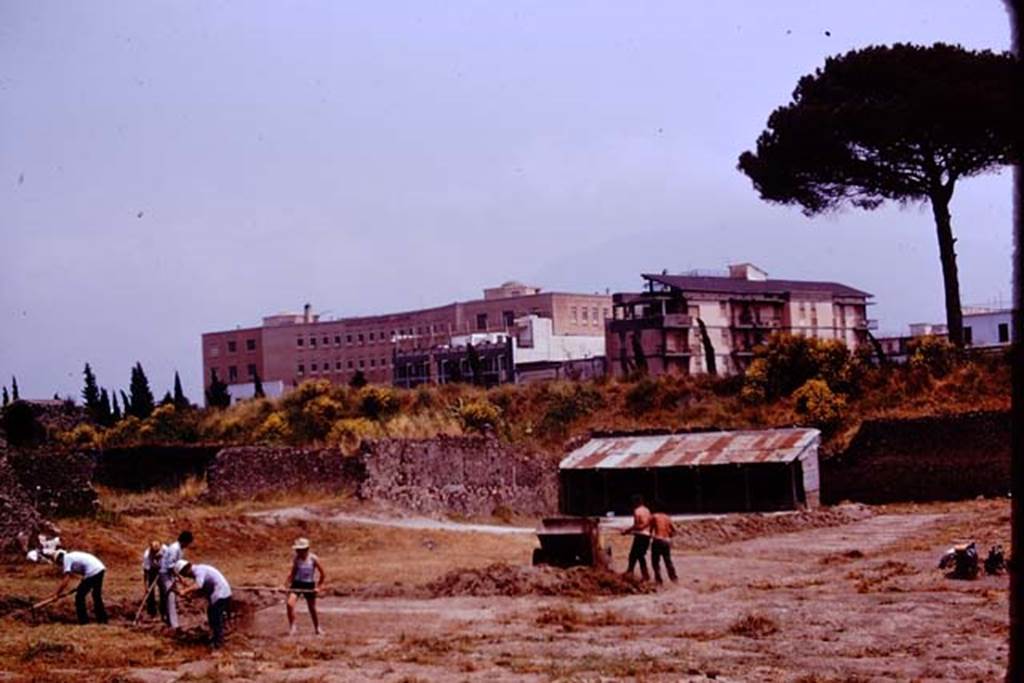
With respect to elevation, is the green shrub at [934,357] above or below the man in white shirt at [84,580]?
above

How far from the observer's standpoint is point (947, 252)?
5219cm

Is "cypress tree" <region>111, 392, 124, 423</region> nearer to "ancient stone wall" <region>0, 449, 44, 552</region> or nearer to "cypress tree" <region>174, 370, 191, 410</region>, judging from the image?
"cypress tree" <region>174, 370, 191, 410</region>

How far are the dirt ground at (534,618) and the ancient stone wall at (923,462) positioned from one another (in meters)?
11.3

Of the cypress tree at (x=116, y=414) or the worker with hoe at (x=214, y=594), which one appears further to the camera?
the cypress tree at (x=116, y=414)

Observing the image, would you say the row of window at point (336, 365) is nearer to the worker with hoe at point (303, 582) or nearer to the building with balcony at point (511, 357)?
the building with balcony at point (511, 357)

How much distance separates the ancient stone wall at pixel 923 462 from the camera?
141ft

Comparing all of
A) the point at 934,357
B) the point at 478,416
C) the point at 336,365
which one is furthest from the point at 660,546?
the point at 336,365

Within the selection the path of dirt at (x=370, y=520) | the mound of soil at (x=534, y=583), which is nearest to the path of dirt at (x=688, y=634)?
the mound of soil at (x=534, y=583)

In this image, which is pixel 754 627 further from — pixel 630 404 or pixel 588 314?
pixel 588 314

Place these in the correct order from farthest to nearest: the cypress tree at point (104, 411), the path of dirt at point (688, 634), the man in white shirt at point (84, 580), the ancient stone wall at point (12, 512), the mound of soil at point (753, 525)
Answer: the cypress tree at point (104, 411) → the mound of soil at point (753, 525) → the ancient stone wall at point (12, 512) → the man in white shirt at point (84, 580) → the path of dirt at point (688, 634)

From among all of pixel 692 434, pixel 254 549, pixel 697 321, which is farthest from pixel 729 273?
pixel 254 549

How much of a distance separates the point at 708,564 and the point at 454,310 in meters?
85.7

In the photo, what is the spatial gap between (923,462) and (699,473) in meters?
7.38

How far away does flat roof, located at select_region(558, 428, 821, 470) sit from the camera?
41.2 metres
